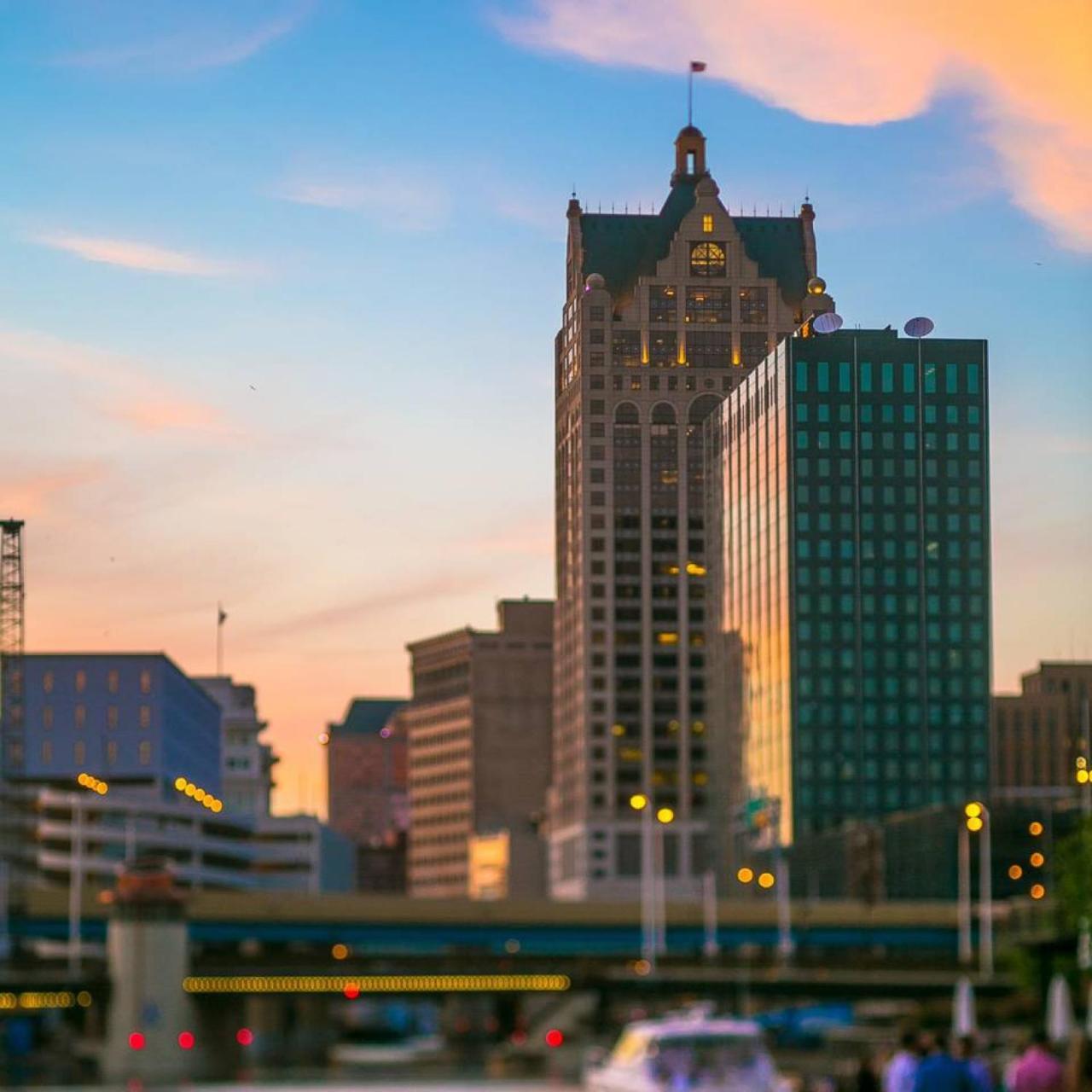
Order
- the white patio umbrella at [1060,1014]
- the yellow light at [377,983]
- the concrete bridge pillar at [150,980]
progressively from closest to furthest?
the white patio umbrella at [1060,1014]
the concrete bridge pillar at [150,980]
the yellow light at [377,983]

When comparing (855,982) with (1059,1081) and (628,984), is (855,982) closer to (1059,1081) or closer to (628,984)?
(628,984)

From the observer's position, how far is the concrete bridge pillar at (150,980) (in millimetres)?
165125

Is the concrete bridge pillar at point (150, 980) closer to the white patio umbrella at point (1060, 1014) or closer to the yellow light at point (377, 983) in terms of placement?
the yellow light at point (377, 983)

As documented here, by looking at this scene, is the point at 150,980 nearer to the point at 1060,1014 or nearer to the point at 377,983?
the point at 377,983

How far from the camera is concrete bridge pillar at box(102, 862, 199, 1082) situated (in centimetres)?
16512

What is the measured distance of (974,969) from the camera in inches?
6467

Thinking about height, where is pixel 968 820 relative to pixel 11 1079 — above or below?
above

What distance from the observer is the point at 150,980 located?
16762cm

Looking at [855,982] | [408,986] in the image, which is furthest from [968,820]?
[408,986]

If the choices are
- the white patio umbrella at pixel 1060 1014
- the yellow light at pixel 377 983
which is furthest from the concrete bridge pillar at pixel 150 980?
the white patio umbrella at pixel 1060 1014

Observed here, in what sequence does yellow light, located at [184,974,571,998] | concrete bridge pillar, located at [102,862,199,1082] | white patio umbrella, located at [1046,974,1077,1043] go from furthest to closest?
yellow light, located at [184,974,571,998]
concrete bridge pillar, located at [102,862,199,1082]
white patio umbrella, located at [1046,974,1077,1043]

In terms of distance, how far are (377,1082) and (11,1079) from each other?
1051 inches

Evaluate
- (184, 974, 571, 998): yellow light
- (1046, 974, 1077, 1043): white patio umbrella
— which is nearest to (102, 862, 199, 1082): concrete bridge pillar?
(184, 974, 571, 998): yellow light

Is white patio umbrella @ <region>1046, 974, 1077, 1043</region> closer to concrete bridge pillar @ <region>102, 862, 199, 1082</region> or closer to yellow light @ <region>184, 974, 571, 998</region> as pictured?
concrete bridge pillar @ <region>102, 862, 199, 1082</region>
